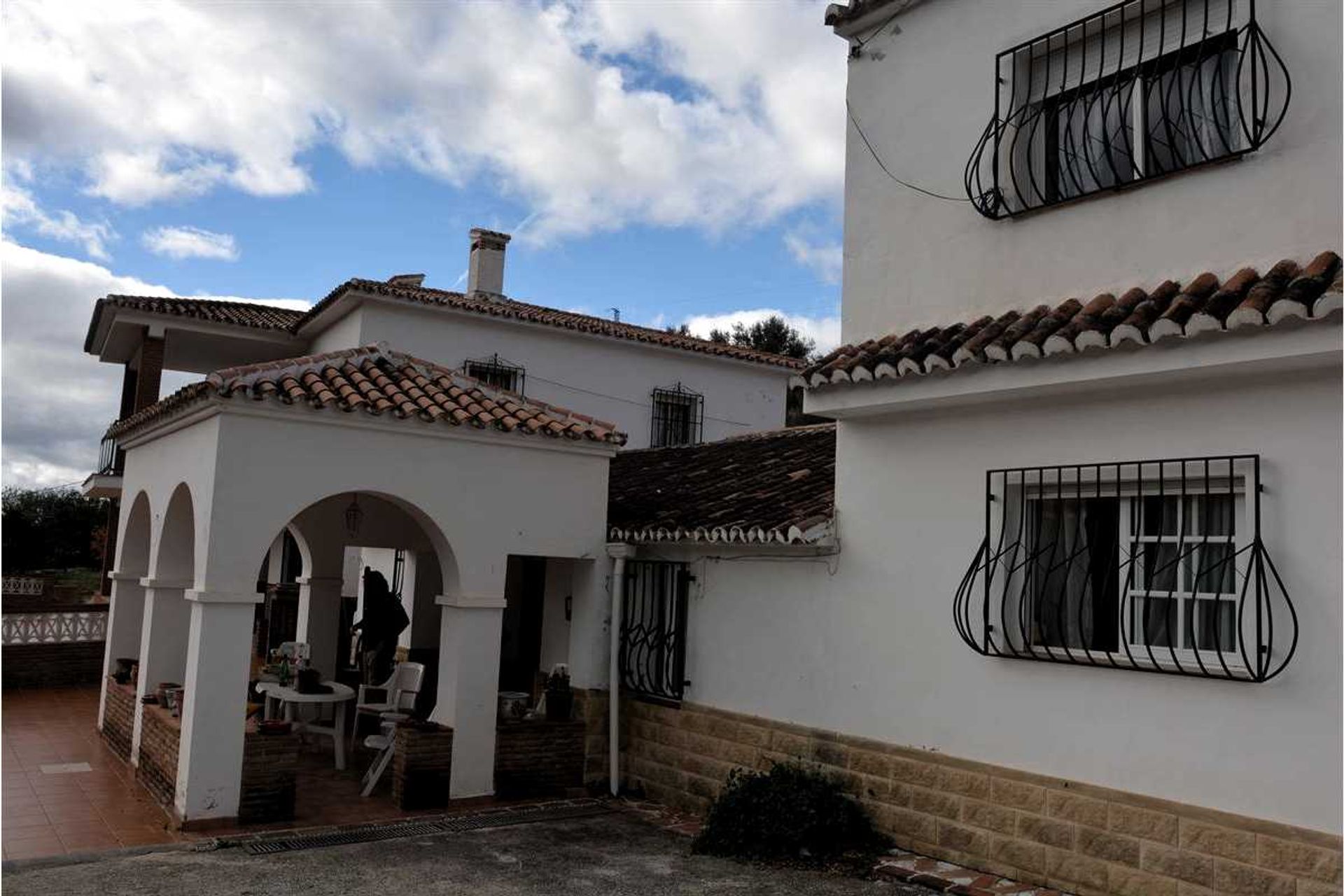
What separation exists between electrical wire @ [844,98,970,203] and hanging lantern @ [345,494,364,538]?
7.57 meters

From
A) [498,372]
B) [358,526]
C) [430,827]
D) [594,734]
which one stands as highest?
[498,372]

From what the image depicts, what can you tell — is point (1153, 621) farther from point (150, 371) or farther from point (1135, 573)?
point (150, 371)

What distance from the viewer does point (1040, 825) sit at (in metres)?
6.80

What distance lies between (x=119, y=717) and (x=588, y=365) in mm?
10383

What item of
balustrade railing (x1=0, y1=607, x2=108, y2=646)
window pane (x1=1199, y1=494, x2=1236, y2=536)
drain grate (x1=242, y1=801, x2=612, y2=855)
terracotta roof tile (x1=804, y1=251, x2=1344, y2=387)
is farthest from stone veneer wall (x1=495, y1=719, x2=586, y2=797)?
balustrade railing (x1=0, y1=607, x2=108, y2=646)

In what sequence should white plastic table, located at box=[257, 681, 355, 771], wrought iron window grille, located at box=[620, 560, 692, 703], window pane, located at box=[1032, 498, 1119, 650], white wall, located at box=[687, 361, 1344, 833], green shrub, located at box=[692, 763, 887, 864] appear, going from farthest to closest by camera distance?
white plastic table, located at box=[257, 681, 355, 771] < wrought iron window grille, located at box=[620, 560, 692, 703] < green shrub, located at box=[692, 763, 887, 864] < window pane, located at box=[1032, 498, 1119, 650] < white wall, located at box=[687, 361, 1344, 833]

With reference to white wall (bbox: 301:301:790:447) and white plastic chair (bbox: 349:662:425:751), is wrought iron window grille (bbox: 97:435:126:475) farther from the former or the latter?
white plastic chair (bbox: 349:662:425:751)

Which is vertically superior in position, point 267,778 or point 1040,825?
point 1040,825

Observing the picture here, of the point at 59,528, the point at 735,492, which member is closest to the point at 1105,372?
the point at 735,492

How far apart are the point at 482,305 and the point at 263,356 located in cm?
565

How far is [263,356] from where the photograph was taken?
21.0m

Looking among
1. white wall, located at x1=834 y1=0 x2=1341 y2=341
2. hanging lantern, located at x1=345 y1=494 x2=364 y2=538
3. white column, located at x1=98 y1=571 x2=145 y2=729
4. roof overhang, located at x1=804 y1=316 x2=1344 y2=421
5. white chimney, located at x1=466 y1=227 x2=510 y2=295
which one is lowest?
white column, located at x1=98 y1=571 x2=145 y2=729

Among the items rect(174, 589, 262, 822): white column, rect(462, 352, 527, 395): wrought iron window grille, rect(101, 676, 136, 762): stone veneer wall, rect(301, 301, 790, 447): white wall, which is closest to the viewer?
rect(174, 589, 262, 822): white column

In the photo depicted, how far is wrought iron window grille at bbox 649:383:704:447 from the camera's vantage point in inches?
813
